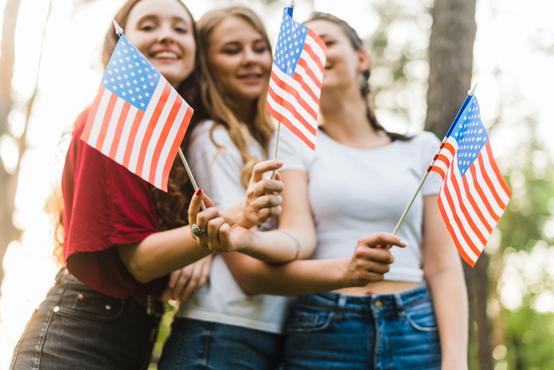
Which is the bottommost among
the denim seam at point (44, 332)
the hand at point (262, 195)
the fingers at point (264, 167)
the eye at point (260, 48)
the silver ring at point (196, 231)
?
the denim seam at point (44, 332)

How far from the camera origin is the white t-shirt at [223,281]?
10.4ft

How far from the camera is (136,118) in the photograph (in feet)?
9.12

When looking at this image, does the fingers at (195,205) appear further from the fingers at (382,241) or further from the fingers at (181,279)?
the fingers at (382,241)

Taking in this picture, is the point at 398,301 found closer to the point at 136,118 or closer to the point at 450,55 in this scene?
the point at 136,118

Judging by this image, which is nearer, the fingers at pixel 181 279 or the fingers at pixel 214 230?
the fingers at pixel 214 230

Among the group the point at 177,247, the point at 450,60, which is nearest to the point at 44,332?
the point at 177,247

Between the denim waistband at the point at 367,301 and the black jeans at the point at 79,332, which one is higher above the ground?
the denim waistband at the point at 367,301

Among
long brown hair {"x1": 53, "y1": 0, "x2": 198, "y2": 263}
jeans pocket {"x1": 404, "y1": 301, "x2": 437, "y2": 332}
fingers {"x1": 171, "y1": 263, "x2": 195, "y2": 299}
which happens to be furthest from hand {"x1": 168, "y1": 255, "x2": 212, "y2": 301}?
jeans pocket {"x1": 404, "y1": 301, "x2": 437, "y2": 332}

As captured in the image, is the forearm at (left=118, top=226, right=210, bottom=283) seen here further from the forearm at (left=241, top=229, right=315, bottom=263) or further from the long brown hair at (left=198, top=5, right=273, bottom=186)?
the long brown hair at (left=198, top=5, right=273, bottom=186)

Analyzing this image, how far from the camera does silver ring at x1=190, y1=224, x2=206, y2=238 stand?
265cm

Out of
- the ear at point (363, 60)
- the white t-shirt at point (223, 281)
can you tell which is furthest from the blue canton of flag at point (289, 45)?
the ear at point (363, 60)

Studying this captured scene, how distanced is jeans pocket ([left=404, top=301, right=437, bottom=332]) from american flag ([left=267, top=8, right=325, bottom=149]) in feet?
3.08

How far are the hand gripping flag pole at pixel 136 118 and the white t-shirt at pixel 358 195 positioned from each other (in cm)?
76

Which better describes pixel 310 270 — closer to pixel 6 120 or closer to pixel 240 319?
pixel 240 319
